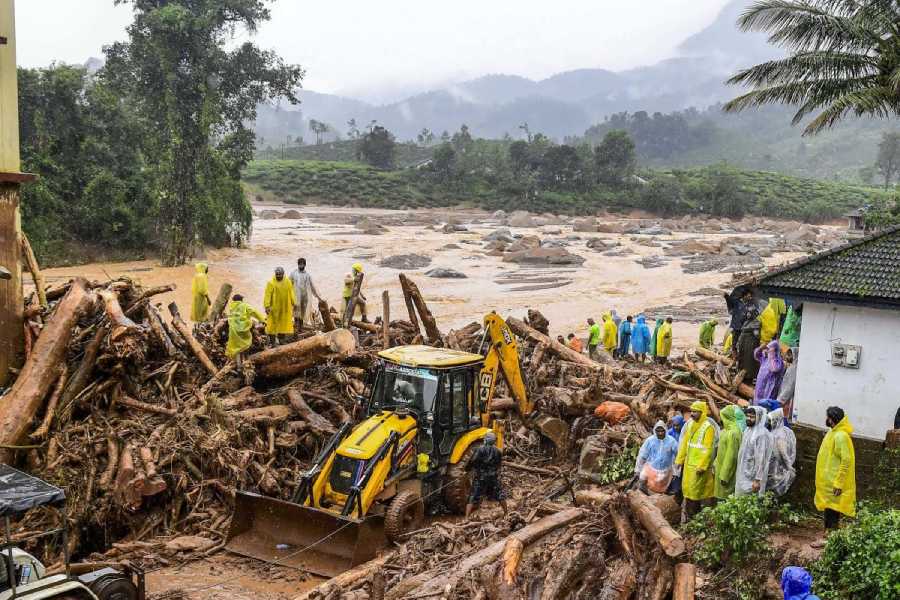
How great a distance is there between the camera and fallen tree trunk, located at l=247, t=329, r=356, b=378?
539 inches

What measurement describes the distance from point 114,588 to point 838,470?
7.22m

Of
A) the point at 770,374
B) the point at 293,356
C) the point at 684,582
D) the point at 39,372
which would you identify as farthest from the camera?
the point at 293,356

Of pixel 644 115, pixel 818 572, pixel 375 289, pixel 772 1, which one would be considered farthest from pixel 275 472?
pixel 644 115

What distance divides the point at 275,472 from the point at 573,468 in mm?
4839

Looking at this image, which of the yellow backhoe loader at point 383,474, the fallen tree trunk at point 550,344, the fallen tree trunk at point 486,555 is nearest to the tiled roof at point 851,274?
the yellow backhoe loader at point 383,474

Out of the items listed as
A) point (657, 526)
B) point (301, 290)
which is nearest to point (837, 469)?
point (657, 526)

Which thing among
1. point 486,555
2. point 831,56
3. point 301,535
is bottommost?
point 301,535

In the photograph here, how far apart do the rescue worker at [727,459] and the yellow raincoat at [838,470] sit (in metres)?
0.92

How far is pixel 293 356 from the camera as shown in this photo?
1372 centimetres

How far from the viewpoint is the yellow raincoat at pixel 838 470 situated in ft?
27.6

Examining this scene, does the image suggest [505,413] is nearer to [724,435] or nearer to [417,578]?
[724,435]

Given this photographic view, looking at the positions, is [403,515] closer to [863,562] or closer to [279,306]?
[863,562]

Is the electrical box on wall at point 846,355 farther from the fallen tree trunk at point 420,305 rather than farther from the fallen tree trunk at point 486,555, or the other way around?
the fallen tree trunk at point 420,305

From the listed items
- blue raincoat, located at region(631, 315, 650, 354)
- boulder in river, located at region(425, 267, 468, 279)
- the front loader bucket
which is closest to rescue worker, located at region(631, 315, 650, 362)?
blue raincoat, located at region(631, 315, 650, 354)
